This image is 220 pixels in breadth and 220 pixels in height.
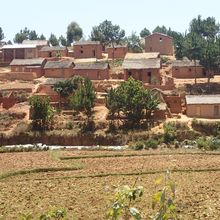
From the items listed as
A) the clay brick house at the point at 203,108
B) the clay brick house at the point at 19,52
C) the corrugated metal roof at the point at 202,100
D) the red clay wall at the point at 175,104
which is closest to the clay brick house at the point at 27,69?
the clay brick house at the point at 19,52

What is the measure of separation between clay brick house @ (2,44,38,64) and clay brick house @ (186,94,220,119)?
33.8 metres

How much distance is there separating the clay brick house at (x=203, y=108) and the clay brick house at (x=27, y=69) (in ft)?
75.6

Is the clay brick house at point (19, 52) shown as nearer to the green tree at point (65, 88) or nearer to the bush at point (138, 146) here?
the green tree at point (65, 88)

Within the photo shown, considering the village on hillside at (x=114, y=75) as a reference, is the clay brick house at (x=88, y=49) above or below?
above

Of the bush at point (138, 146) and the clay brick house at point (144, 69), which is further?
the clay brick house at point (144, 69)

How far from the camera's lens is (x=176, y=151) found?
3375cm

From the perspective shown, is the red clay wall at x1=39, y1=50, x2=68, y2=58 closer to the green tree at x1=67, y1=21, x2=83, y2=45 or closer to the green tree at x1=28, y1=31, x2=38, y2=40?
the green tree at x1=67, y1=21, x2=83, y2=45

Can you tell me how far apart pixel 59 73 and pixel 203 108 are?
21.6m

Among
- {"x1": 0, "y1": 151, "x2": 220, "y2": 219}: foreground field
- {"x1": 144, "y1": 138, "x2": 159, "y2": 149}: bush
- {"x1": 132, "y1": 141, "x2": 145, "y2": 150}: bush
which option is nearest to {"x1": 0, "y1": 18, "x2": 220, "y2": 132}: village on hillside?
{"x1": 144, "y1": 138, "x2": 159, "y2": 149}: bush

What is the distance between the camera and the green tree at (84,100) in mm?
41969

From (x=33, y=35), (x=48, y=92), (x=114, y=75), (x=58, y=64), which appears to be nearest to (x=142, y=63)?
(x=114, y=75)

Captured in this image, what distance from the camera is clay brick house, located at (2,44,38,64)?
69.9m

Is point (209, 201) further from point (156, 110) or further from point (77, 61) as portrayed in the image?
point (77, 61)

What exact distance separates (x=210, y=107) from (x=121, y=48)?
97.0 feet
